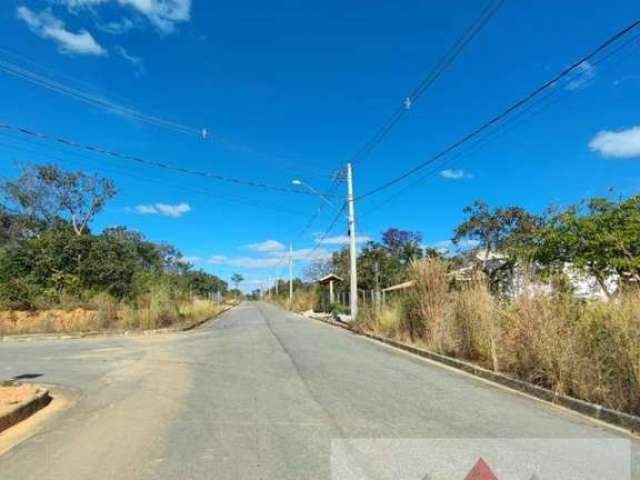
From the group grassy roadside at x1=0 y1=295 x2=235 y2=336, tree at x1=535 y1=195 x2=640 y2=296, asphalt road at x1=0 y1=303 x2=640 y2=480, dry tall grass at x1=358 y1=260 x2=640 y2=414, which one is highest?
tree at x1=535 y1=195 x2=640 y2=296

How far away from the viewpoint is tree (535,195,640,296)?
16.4 m

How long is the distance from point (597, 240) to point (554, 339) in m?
9.12

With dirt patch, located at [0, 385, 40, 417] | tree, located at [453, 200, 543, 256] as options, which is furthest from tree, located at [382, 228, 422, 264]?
dirt patch, located at [0, 385, 40, 417]

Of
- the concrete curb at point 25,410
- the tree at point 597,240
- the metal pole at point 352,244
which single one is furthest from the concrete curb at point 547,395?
the metal pole at point 352,244

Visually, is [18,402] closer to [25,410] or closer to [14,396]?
[25,410]

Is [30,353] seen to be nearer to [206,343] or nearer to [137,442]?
[206,343]

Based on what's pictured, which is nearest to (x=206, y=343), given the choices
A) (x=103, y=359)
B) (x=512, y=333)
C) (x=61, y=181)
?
(x=103, y=359)

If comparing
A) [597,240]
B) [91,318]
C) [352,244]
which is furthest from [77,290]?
[597,240]

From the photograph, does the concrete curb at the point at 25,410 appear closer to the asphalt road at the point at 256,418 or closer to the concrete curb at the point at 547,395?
the asphalt road at the point at 256,418

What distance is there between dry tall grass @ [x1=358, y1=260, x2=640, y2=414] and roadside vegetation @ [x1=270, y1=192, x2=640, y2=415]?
2cm

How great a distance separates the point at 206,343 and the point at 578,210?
13433 millimetres

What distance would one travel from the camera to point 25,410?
8.11 meters

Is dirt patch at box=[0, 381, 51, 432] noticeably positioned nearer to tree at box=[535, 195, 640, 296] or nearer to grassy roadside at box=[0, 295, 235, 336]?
tree at box=[535, 195, 640, 296]

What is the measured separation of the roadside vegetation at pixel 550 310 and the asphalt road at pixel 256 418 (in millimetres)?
852
